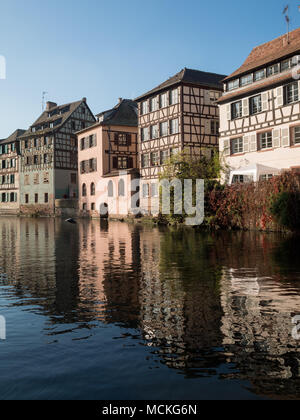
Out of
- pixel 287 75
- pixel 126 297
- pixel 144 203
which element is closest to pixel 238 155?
pixel 287 75

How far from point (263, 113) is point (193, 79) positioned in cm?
1027

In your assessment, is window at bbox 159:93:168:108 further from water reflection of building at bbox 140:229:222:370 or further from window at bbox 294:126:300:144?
water reflection of building at bbox 140:229:222:370

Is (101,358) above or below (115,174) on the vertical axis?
below

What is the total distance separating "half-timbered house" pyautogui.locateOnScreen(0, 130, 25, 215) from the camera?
62.6m

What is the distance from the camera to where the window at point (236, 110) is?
1182 inches

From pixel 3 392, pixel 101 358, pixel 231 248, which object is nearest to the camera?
pixel 3 392

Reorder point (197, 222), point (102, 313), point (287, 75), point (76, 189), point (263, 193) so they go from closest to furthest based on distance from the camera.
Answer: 1. point (102, 313)
2. point (263, 193)
3. point (287, 75)
4. point (197, 222)
5. point (76, 189)

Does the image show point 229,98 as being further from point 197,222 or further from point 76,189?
point 76,189

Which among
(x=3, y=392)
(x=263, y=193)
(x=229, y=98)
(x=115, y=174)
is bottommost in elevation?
→ (x=3, y=392)

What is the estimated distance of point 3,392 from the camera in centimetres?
358

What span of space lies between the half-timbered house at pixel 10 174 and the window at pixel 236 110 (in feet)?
131

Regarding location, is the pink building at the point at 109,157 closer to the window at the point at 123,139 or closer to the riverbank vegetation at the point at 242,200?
the window at the point at 123,139

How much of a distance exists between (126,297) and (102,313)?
42.9 inches

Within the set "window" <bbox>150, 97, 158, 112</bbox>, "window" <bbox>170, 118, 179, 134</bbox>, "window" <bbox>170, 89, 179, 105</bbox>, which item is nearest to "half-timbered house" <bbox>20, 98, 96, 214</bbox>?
"window" <bbox>150, 97, 158, 112</bbox>
